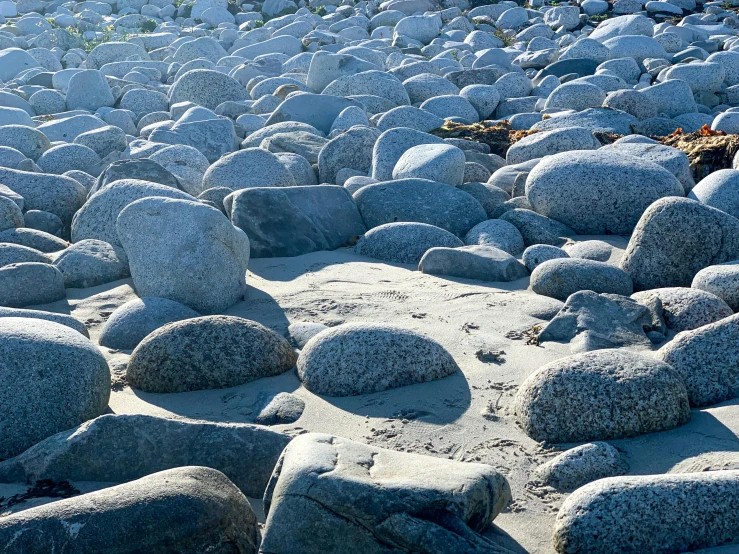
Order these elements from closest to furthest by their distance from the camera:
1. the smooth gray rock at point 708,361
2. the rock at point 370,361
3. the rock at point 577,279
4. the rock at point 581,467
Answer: the rock at point 581,467 < the smooth gray rock at point 708,361 < the rock at point 370,361 < the rock at point 577,279

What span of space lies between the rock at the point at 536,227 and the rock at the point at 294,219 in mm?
1193

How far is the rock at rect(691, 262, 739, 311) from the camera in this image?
4.81 m

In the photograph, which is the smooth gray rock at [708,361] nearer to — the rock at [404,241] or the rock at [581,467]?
the rock at [581,467]

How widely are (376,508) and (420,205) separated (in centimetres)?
440

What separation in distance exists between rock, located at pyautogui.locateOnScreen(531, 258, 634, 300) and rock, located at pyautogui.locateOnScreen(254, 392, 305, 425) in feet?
6.44

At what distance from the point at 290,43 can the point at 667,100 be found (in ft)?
25.3

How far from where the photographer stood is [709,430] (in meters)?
3.46

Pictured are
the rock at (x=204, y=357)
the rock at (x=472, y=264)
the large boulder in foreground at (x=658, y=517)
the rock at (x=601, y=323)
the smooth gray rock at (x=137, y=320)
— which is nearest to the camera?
the large boulder in foreground at (x=658, y=517)

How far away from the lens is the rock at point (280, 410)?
12.5 feet

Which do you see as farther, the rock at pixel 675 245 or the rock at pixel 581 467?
the rock at pixel 675 245

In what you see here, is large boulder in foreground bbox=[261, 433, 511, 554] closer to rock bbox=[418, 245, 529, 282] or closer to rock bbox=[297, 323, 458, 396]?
rock bbox=[297, 323, 458, 396]

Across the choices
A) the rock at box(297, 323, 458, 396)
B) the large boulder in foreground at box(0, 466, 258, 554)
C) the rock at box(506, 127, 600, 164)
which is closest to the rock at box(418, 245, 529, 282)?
the rock at box(297, 323, 458, 396)

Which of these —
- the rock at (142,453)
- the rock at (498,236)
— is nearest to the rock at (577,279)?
the rock at (498,236)

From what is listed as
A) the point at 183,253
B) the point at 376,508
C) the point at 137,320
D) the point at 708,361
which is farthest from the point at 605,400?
the point at 183,253
